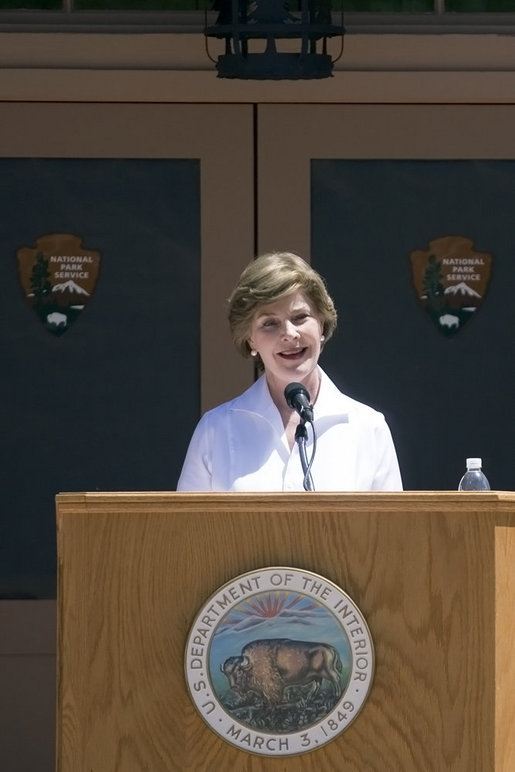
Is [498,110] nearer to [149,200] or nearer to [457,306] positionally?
[457,306]

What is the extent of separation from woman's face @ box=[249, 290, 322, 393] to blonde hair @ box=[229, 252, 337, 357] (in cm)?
2

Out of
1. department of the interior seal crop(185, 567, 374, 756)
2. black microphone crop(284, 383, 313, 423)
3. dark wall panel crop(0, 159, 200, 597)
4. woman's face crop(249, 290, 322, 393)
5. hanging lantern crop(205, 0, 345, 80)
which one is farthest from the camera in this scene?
dark wall panel crop(0, 159, 200, 597)

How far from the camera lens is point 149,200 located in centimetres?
663

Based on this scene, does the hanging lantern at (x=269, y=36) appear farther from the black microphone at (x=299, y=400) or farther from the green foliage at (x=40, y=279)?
the black microphone at (x=299, y=400)

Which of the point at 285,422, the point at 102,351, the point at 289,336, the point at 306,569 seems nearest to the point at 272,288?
the point at 289,336

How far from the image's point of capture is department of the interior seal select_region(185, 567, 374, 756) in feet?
11.0

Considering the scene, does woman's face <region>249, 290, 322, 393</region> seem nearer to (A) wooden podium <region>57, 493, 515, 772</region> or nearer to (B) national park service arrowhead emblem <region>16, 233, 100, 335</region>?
(A) wooden podium <region>57, 493, 515, 772</region>

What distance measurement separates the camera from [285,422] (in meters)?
4.49

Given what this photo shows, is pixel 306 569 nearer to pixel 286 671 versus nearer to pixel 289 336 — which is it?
pixel 286 671

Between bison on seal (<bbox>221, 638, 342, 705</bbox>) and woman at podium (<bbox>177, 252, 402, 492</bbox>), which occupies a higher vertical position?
woman at podium (<bbox>177, 252, 402, 492</bbox>)

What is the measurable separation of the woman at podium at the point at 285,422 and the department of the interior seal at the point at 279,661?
86 cm

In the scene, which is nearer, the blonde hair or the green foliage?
the blonde hair

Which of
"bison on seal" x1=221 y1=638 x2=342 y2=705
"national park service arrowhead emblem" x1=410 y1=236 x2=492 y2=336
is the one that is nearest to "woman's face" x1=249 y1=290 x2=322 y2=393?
"bison on seal" x1=221 y1=638 x2=342 y2=705

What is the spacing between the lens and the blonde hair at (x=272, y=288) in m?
4.32
